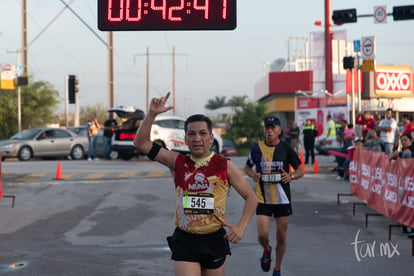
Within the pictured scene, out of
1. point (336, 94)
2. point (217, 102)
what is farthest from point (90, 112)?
point (336, 94)

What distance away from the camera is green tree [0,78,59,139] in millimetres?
54250

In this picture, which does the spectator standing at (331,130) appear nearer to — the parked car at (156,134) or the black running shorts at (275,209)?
the parked car at (156,134)

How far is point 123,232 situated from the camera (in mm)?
11797

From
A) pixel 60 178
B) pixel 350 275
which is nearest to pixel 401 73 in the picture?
pixel 60 178

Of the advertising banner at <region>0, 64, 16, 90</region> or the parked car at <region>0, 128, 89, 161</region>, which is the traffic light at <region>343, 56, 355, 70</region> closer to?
the parked car at <region>0, 128, 89, 161</region>

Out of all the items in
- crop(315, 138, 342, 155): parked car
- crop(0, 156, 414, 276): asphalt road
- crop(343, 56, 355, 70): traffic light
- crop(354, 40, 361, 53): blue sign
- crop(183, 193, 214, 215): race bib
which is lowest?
crop(0, 156, 414, 276): asphalt road

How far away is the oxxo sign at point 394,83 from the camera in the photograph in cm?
6075

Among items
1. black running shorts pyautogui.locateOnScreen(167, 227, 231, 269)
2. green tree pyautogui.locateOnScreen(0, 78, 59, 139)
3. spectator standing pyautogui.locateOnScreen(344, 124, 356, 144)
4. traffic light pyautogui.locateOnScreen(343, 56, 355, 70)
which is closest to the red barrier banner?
spectator standing pyautogui.locateOnScreen(344, 124, 356, 144)

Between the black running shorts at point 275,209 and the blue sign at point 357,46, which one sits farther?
the blue sign at point 357,46

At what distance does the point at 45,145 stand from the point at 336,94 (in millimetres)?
28408

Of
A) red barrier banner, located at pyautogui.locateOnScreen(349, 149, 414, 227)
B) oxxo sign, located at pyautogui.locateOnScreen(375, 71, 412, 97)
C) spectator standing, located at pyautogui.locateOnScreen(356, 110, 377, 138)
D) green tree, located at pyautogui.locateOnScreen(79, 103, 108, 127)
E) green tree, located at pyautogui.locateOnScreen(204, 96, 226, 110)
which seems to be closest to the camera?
red barrier banner, located at pyautogui.locateOnScreen(349, 149, 414, 227)

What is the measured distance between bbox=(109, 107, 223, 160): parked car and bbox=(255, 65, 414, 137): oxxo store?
16.3 m

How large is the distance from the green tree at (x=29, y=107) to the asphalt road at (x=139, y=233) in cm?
3497

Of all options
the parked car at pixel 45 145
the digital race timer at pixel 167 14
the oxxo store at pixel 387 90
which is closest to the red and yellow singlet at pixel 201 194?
the digital race timer at pixel 167 14
